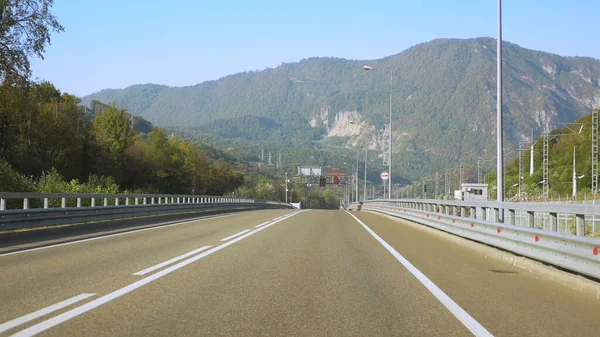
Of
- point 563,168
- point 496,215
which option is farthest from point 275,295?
point 563,168

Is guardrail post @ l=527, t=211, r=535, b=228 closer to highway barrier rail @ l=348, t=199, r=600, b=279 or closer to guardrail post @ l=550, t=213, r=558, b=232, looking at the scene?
highway barrier rail @ l=348, t=199, r=600, b=279

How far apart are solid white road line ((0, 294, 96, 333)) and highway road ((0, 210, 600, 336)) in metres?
0.02

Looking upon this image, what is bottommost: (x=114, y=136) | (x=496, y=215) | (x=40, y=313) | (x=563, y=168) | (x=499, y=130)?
(x=40, y=313)

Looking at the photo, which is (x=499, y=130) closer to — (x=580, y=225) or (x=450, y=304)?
(x=580, y=225)

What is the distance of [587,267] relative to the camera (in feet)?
30.9

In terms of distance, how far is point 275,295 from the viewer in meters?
8.84

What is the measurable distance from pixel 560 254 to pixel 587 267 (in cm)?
106

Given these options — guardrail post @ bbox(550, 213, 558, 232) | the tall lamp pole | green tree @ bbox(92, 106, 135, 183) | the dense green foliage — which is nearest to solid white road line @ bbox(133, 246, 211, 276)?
guardrail post @ bbox(550, 213, 558, 232)

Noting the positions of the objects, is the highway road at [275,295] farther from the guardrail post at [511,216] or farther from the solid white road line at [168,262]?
the guardrail post at [511,216]

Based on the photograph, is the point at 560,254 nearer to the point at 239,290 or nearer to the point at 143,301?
the point at 239,290

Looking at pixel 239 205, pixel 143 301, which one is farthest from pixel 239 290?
pixel 239 205

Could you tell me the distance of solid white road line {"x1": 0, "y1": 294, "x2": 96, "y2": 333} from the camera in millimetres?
6711

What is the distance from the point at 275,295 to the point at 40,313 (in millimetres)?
2894

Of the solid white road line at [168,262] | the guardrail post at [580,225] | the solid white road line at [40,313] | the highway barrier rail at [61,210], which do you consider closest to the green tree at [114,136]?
the highway barrier rail at [61,210]
